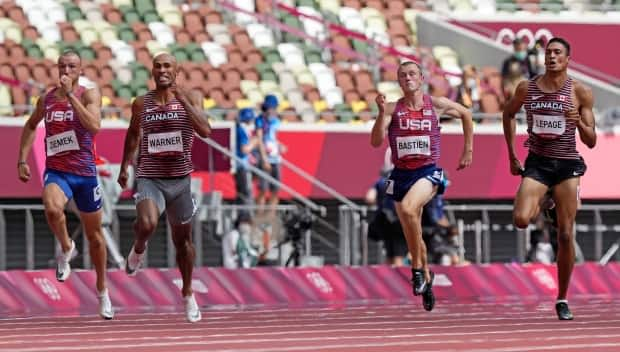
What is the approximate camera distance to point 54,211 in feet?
49.7

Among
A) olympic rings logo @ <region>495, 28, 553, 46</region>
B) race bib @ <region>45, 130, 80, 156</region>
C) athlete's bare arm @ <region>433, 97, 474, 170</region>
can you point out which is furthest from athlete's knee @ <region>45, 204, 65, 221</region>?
olympic rings logo @ <region>495, 28, 553, 46</region>

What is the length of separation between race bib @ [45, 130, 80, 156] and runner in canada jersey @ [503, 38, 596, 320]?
11.8 ft

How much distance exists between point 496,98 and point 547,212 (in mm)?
13658

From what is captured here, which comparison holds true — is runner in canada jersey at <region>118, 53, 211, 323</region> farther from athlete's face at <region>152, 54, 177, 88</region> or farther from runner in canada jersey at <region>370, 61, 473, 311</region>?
runner in canada jersey at <region>370, 61, 473, 311</region>

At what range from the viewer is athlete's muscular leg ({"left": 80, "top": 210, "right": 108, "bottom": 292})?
15.3 metres

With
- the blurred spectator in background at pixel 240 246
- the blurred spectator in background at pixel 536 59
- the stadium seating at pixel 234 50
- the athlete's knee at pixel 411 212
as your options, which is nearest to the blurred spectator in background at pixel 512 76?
the stadium seating at pixel 234 50

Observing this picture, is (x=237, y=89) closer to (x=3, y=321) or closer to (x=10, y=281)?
(x=10, y=281)

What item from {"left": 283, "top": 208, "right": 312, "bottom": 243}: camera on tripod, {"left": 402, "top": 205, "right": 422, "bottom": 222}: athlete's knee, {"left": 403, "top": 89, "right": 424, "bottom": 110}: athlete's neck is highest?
{"left": 403, "top": 89, "right": 424, "bottom": 110}: athlete's neck

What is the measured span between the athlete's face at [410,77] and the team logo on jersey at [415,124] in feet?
0.87

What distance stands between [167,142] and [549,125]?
3.07 metres

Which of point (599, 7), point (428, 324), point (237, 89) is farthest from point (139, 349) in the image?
point (599, 7)

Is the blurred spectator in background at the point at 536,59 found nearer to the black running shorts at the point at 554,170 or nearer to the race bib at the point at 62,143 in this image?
the black running shorts at the point at 554,170

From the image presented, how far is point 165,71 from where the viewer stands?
1442 cm

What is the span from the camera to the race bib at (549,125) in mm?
14594
